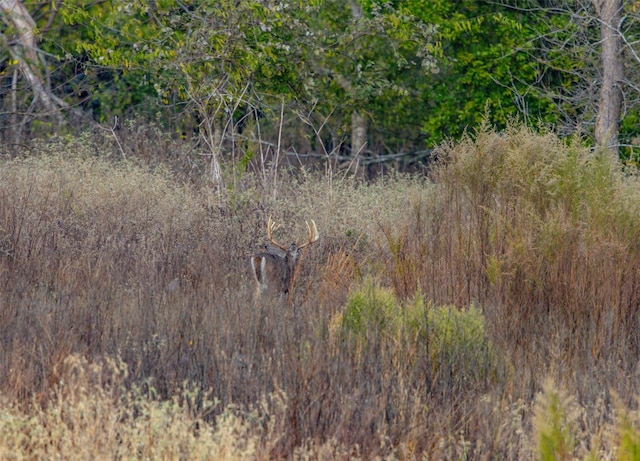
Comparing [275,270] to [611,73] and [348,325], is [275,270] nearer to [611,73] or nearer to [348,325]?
[348,325]

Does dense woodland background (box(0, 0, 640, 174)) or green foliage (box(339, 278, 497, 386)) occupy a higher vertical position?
dense woodland background (box(0, 0, 640, 174))

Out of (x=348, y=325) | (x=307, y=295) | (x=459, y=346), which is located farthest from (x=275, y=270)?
(x=459, y=346)

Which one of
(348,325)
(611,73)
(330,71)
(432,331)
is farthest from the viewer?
(330,71)

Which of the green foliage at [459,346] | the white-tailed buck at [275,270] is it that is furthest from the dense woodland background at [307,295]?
the white-tailed buck at [275,270]

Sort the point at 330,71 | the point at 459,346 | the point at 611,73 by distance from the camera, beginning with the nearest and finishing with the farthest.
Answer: the point at 459,346 → the point at 611,73 → the point at 330,71

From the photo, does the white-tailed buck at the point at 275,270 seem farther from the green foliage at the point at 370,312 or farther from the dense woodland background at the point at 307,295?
the green foliage at the point at 370,312

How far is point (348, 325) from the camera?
5.58 m

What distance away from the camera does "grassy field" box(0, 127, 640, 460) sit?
402 centimetres

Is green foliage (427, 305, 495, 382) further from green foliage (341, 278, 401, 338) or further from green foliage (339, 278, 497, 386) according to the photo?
green foliage (341, 278, 401, 338)

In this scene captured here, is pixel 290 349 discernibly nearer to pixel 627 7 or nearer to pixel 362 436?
pixel 362 436

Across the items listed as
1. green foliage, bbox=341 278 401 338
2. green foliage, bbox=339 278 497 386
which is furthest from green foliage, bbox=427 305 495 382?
green foliage, bbox=341 278 401 338

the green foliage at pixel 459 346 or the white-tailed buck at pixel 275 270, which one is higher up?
the green foliage at pixel 459 346

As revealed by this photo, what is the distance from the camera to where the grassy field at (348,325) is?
13.2 ft

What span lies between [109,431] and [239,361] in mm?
1280
